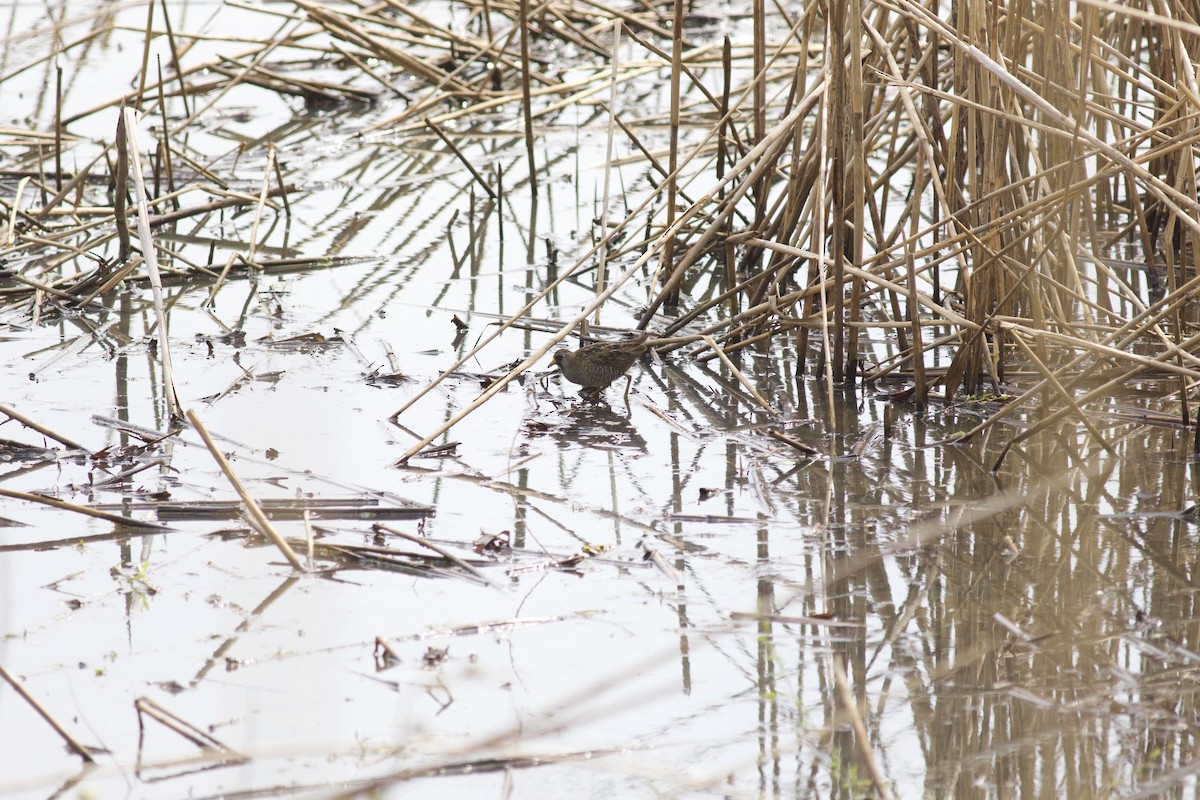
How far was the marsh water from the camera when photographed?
6.63ft

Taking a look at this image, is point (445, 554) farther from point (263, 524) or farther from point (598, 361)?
point (598, 361)

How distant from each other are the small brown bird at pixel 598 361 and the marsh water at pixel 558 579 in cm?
9

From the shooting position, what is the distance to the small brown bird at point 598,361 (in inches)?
142

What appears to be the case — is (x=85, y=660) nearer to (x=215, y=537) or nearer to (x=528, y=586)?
(x=215, y=537)

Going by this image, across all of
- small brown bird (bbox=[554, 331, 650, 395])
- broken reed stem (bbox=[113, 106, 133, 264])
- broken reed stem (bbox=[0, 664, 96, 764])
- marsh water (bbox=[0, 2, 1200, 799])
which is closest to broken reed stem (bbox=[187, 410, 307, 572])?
marsh water (bbox=[0, 2, 1200, 799])

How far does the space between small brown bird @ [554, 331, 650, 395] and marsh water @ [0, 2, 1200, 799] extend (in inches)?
3.4

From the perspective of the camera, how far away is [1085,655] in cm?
229

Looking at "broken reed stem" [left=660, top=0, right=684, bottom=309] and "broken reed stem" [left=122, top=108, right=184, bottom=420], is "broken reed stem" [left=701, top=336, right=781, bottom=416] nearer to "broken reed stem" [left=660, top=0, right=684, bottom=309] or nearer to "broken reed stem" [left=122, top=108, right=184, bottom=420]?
"broken reed stem" [left=660, top=0, right=684, bottom=309]

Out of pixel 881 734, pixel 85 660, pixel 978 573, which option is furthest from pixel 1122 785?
pixel 85 660

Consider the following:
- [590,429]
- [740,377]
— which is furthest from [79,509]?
[740,377]

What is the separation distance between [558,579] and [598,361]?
44.4 inches

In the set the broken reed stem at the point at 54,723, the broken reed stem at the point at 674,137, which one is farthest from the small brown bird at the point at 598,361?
the broken reed stem at the point at 54,723

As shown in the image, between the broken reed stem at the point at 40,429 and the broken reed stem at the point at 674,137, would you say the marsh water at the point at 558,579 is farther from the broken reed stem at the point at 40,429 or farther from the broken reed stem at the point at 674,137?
the broken reed stem at the point at 674,137

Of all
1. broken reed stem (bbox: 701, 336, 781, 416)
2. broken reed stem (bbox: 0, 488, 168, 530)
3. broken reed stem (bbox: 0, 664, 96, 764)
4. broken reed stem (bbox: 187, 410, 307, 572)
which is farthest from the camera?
broken reed stem (bbox: 701, 336, 781, 416)
